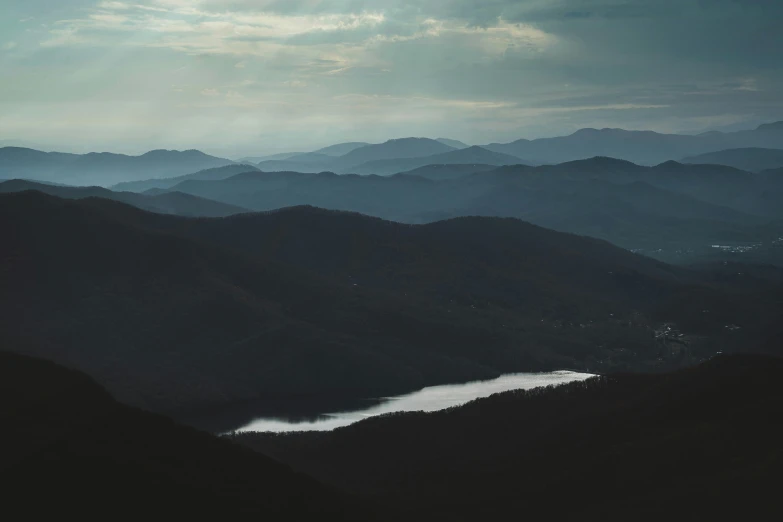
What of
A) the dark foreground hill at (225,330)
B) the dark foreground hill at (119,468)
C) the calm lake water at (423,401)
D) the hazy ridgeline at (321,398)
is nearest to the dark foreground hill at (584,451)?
the hazy ridgeline at (321,398)

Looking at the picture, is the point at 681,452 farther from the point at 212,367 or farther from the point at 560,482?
the point at 212,367

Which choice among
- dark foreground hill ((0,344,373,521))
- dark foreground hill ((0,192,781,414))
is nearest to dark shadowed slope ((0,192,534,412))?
Answer: dark foreground hill ((0,192,781,414))

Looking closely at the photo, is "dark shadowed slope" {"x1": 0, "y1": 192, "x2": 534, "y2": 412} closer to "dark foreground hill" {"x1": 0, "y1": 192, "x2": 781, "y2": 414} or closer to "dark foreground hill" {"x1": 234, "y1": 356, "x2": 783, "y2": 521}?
"dark foreground hill" {"x1": 0, "y1": 192, "x2": 781, "y2": 414}

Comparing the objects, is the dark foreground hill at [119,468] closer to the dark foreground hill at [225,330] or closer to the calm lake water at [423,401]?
the calm lake water at [423,401]

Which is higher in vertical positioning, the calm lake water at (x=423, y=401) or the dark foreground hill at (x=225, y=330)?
the dark foreground hill at (x=225, y=330)

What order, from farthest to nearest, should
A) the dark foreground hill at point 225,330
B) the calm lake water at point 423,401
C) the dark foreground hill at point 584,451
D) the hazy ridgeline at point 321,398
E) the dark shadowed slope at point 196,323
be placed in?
the dark foreground hill at point 225,330 → the dark shadowed slope at point 196,323 → the calm lake water at point 423,401 → the dark foreground hill at point 584,451 → the hazy ridgeline at point 321,398

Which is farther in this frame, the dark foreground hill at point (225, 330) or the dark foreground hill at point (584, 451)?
the dark foreground hill at point (225, 330)

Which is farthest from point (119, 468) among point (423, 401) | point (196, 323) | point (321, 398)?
point (196, 323)
